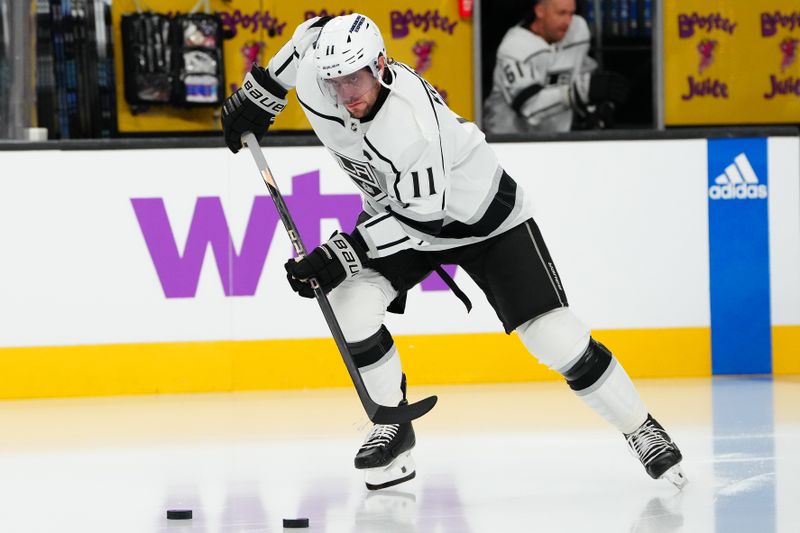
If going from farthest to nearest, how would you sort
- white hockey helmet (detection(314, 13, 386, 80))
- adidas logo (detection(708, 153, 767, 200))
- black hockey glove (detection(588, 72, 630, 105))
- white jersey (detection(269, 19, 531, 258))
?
black hockey glove (detection(588, 72, 630, 105)), adidas logo (detection(708, 153, 767, 200)), white jersey (detection(269, 19, 531, 258)), white hockey helmet (detection(314, 13, 386, 80))

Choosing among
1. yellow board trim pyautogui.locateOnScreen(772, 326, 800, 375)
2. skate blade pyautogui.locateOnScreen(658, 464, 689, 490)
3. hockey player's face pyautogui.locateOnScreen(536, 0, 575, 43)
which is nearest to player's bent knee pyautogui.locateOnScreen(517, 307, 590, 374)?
skate blade pyautogui.locateOnScreen(658, 464, 689, 490)

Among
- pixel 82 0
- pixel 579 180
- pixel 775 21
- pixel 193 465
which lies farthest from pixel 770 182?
pixel 82 0

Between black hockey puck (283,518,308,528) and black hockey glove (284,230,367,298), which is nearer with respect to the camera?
black hockey puck (283,518,308,528)

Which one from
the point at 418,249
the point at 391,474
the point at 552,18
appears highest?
the point at 552,18

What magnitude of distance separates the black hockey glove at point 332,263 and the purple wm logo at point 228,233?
176cm

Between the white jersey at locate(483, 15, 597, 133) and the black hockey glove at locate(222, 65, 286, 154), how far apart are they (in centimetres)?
247

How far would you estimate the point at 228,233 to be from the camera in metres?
4.91

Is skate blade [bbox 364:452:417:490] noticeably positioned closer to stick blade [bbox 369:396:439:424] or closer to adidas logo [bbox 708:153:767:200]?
stick blade [bbox 369:396:439:424]

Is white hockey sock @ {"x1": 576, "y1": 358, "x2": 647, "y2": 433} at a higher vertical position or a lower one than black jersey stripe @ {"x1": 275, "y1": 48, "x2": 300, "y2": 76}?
lower

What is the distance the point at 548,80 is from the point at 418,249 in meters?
2.82

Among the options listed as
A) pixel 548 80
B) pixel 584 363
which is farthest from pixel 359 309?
pixel 548 80

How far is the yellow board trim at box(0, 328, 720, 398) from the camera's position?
192 inches

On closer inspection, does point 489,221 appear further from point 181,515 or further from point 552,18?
point 552,18

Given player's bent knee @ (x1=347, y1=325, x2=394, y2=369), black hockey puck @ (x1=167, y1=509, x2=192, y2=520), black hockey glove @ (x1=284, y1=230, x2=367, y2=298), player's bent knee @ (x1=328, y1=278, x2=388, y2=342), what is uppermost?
black hockey glove @ (x1=284, y1=230, x2=367, y2=298)
